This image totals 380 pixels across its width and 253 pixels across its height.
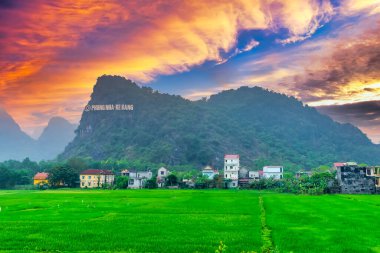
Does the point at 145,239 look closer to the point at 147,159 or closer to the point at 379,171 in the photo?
the point at 379,171

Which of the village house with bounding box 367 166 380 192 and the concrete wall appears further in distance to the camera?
the village house with bounding box 367 166 380 192

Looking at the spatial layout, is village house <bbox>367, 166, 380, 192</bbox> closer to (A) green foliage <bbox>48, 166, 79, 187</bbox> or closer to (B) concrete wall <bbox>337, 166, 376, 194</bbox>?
(B) concrete wall <bbox>337, 166, 376, 194</bbox>

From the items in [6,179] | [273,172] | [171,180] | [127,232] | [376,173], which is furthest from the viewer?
[273,172]

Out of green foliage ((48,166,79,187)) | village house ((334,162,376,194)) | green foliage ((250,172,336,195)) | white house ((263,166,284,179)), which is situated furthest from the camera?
white house ((263,166,284,179))

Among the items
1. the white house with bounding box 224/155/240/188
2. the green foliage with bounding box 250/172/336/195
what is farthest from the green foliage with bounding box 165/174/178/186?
the green foliage with bounding box 250/172/336/195

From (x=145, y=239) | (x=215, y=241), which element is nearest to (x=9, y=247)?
(x=145, y=239)

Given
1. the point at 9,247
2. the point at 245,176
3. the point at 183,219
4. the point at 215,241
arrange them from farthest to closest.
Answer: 1. the point at 245,176
2. the point at 183,219
3. the point at 215,241
4. the point at 9,247

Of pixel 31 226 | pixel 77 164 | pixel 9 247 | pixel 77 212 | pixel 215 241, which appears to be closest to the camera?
pixel 9 247

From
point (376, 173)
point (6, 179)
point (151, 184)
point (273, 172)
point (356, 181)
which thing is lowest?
point (151, 184)

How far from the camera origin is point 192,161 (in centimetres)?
17538

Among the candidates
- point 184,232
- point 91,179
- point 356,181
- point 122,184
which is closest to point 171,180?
point 122,184

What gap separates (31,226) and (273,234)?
1569cm

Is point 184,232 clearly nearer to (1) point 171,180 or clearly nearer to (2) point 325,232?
(2) point 325,232

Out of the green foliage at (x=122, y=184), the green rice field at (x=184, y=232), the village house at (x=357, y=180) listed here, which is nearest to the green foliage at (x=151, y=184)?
the green foliage at (x=122, y=184)
